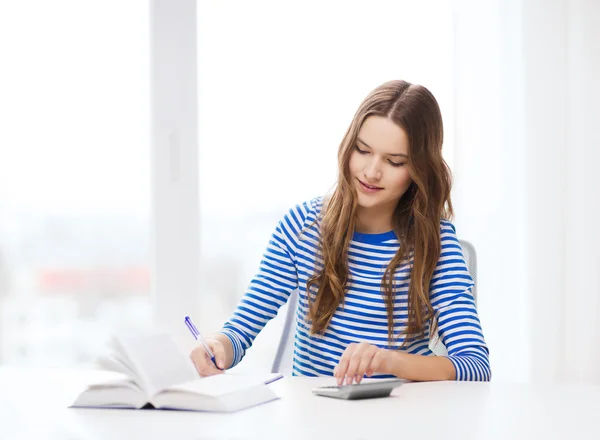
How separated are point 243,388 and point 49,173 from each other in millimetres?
1767

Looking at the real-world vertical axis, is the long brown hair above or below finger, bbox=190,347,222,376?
above

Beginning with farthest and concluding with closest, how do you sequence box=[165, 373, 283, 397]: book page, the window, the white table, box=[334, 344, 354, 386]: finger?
the window → box=[334, 344, 354, 386]: finger → box=[165, 373, 283, 397]: book page → the white table

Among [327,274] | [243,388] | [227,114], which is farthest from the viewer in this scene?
[227,114]

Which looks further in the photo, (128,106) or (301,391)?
(128,106)

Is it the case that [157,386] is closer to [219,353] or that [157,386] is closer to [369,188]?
[219,353]

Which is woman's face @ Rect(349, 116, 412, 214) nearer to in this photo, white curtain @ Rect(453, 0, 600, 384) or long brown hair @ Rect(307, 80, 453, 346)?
long brown hair @ Rect(307, 80, 453, 346)

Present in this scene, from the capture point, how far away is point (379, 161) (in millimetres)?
1729

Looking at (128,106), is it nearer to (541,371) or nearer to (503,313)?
(503,313)

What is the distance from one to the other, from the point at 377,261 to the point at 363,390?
0.57 m

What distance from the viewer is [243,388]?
1241mm

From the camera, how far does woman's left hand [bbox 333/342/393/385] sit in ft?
4.40

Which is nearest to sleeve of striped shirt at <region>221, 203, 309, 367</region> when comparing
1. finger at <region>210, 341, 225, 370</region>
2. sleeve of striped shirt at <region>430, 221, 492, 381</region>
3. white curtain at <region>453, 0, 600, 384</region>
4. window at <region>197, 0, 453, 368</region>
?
finger at <region>210, 341, 225, 370</region>

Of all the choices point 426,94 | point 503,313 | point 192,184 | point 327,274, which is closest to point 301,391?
point 327,274

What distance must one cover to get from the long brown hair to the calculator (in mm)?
447
